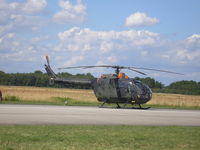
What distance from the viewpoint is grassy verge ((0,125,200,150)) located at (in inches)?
412

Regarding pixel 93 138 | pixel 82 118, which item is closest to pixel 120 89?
pixel 82 118

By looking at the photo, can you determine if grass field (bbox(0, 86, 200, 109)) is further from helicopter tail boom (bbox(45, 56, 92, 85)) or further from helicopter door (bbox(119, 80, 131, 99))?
helicopter door (bbox(119, 80, 131, 99))

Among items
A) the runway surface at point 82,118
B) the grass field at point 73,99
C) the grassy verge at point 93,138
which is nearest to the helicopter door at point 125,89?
the grass field at point 73,99

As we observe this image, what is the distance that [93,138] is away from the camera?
1185cm

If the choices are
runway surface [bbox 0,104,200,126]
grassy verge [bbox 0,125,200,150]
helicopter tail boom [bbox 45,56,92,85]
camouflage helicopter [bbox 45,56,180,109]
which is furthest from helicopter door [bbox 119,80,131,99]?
grassy verge [bbox 0,125,200,150]

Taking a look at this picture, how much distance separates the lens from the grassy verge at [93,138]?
10.5 metres

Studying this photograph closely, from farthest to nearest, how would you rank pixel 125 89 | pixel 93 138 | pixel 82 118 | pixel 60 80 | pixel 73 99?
1. pixel 73 99
2. pixel 60 80
3. pixel 125 89
4. pixel 82 118
5. pixel 93 138

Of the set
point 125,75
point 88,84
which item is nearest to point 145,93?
point 125,75

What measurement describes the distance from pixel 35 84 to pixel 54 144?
5290 inches

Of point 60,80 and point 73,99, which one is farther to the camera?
point 73,99

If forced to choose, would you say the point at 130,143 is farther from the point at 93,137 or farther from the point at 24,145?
the point at 24,145

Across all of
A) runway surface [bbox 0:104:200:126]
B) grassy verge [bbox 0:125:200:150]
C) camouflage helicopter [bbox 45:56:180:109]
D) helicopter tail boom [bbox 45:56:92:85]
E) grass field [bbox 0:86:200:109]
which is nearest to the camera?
grassy verge [bbox 0:125:200:150]

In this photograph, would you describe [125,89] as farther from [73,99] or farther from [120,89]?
[73,99]

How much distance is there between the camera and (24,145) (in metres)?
10.2
